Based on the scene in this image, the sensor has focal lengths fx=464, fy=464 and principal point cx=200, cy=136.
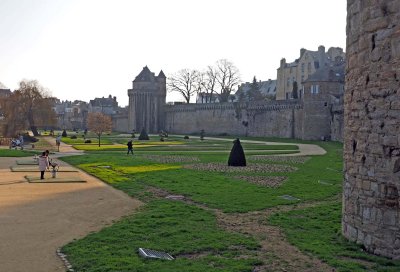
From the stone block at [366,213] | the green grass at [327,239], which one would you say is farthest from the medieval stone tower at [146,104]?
the stone block at [366,213]

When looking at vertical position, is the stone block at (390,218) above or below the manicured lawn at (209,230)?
above

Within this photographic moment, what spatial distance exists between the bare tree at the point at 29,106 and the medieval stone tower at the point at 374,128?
Answer: 5729 centimetres

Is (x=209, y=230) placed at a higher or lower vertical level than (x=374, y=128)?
lower

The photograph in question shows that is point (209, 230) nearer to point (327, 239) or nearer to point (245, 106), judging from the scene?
point (327, 239)

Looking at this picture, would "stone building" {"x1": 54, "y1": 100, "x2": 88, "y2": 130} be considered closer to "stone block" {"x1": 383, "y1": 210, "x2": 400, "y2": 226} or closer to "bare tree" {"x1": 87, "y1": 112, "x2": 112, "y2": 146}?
"bare tree" {"x1": 87, "y1": 112, "x2": 112, "y2": 146}

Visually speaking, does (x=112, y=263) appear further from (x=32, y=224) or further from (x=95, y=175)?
(x=95, y=175)

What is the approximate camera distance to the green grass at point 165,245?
26.1 ft

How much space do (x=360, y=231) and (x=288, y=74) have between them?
86485 mm

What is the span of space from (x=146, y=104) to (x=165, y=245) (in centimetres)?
8810

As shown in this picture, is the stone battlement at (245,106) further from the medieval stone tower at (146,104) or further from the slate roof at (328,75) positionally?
the slate roof at (328,75)

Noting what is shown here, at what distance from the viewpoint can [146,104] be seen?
96312 millimetres

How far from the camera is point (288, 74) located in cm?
9312

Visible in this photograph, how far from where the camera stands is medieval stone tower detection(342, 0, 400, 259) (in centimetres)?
820

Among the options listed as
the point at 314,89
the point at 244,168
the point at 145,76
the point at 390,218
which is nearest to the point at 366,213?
the point at 390,218
